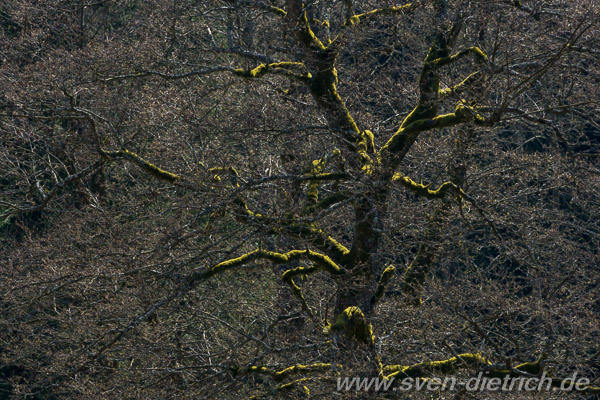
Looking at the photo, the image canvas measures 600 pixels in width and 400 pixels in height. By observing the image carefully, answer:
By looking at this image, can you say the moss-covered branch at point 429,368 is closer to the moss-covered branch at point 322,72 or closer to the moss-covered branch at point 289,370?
the moss-covered branch at point 289,370

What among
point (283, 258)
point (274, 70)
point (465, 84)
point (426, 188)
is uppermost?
point (274, 70)

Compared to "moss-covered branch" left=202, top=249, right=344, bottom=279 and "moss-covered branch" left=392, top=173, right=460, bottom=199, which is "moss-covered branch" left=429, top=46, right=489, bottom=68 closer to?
"moss-covered branch" left=392, top=173, right=460, bottom=199

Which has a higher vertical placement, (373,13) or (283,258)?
(373,13)

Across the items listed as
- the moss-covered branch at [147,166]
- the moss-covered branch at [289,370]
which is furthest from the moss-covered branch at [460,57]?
the moss-covered branch at [289,370]

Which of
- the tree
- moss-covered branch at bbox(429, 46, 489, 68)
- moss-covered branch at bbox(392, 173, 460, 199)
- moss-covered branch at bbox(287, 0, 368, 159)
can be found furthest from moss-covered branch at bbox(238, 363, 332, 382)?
moss-covered branch at bbox(429, 46, 489, 68)

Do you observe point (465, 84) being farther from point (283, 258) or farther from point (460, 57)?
point (283, 258)

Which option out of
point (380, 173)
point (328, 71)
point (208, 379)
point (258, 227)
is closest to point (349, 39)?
point (328, 71)

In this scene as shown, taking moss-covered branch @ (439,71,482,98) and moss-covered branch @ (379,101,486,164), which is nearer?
moss-covered branch @ (439,71,482,98)

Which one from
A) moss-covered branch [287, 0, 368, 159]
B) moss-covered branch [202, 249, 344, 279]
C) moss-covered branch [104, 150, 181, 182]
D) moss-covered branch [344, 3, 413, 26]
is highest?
moss-covered branch [344, 3, 413, 26]

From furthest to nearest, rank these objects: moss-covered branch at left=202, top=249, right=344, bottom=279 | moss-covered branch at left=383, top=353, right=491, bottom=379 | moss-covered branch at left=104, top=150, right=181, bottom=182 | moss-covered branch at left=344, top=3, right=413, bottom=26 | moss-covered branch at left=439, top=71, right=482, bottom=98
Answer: moss-covered branch at left=344, top=3, right=413, bottom=26, moss-covered branch at left=104, top=150, right=181, bottom=182, moss-covered branch at left=202, top=249, right=344, bottom=279, moss-covered branch at left=439, top=71, right=482, bottom=98, moss-covered branch at left=383, top=353, right=491, bottom=379

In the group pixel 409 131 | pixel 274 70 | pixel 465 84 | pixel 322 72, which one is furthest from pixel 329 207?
pixel 465 84

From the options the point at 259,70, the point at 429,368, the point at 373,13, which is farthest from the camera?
the point at 373,13

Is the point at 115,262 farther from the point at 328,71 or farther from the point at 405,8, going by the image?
the point at 405,8

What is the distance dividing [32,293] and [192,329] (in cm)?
227
